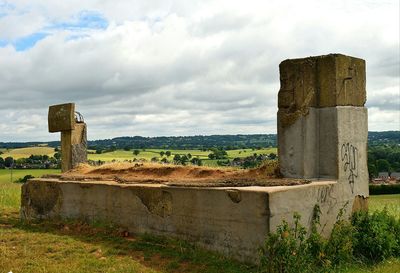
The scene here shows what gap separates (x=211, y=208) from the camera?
7.70 meters

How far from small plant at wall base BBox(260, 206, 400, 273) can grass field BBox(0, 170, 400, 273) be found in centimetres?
27

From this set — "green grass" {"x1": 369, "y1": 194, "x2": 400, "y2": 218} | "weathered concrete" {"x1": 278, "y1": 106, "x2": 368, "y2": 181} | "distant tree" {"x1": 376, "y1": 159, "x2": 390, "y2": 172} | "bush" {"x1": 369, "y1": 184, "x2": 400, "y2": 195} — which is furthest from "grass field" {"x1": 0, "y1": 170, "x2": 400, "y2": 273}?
"distant tree" {"x1": 376, "y1": 159, "x2": 390, "y2": 172}

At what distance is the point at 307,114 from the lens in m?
8.50

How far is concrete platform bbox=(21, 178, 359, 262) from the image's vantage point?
6.97 metres

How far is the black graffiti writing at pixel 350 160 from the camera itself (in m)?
8.45

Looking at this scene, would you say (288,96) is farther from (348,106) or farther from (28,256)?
(28,256)

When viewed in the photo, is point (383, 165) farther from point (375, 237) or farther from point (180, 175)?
point (375, 237)

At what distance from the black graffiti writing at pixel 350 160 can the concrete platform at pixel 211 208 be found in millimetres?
281

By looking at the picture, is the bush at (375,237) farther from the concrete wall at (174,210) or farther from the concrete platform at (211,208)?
the concrete wall at (174,210)

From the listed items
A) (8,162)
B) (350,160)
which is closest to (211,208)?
(350,160)

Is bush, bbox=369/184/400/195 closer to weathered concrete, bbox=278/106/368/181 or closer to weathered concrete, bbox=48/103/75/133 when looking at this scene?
weathered concrete, bbox=48/103/75/133

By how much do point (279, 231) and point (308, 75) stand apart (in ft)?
11.1

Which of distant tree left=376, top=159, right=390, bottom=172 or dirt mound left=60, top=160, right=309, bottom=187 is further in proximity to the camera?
distant tree left=376, top=159, right=390, bottom=172

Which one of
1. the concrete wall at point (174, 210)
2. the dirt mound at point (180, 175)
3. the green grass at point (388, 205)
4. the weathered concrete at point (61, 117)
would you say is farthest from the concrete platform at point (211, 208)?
the weathered concrete at point (61, 117)
